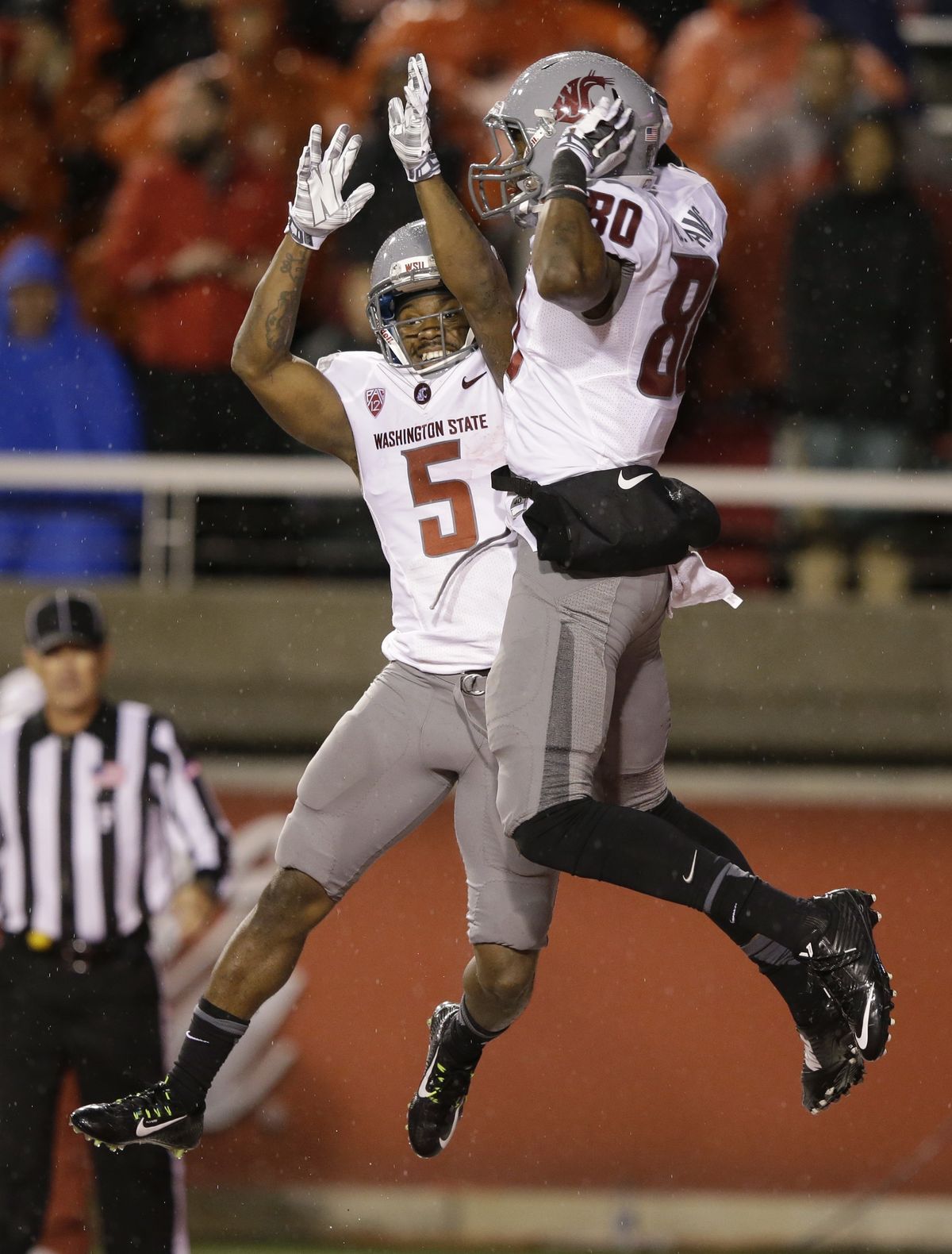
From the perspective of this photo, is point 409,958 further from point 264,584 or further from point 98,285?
point 98,285

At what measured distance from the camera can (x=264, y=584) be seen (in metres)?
6.91

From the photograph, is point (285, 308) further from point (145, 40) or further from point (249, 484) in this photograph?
point (145, 40)

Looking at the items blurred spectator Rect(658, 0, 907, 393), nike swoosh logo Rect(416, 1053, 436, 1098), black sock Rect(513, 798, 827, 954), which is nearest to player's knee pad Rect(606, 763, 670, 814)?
black sock Rect(513, 798, 827, 954)

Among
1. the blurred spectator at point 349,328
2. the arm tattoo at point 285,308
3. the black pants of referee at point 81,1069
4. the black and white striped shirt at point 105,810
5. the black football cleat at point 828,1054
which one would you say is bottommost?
the black pants of referee at point 81,1069

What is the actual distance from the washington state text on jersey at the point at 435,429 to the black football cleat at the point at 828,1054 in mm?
1287

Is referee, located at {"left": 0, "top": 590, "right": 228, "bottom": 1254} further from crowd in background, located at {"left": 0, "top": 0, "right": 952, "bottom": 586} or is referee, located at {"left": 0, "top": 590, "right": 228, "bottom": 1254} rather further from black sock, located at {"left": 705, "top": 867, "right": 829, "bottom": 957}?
black sock, located at {"left": 705, "top": 867, "right": 829, "bottom": 957}

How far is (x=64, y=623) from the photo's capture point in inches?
243

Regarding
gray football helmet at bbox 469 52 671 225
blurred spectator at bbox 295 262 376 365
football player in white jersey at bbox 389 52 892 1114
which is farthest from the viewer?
blurred spectator at bbox 295 262 376 365

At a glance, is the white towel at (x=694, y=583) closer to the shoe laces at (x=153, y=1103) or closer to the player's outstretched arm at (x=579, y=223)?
the player's outstretched arm at (x=579, y=223)

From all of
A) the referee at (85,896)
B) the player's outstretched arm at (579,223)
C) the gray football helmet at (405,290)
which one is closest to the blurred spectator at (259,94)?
the referee at (85,896)

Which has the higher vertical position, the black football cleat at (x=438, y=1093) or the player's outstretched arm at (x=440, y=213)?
the player's outstretched arm at (x=440, y=213)

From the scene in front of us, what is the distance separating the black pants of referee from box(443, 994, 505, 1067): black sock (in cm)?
190

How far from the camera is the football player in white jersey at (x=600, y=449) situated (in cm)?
362

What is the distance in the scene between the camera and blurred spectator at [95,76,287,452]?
7.07 metres
